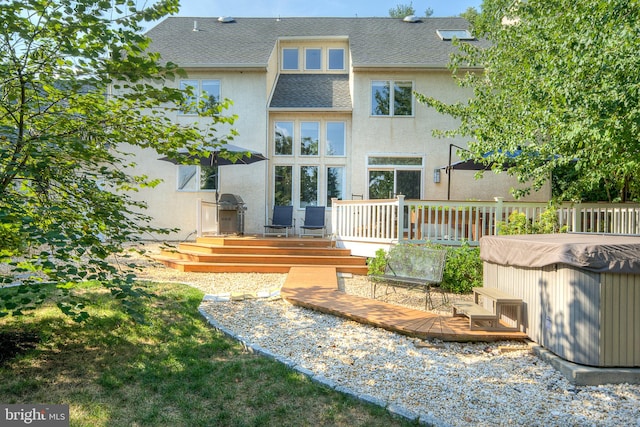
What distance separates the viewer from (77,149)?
10.9 ft

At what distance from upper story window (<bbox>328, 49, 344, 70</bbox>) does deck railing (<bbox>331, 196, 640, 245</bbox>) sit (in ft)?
25.4

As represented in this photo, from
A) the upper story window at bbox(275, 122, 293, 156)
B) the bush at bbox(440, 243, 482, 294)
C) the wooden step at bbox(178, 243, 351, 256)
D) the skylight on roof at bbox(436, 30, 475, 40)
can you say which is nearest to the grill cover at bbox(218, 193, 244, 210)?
the wooden step at bbox(178, 243, 351, 256)

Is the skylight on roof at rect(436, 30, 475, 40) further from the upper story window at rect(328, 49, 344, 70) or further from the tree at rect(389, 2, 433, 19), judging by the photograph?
the tree at rect(389, 2, 433, 19)

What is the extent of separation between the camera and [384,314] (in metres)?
5.44

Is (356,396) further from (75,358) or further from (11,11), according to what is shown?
(11,11)

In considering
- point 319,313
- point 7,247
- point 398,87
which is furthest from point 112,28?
point 398,87

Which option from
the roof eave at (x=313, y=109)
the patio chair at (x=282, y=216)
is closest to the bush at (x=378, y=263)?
the patio chair at (x=282, y=216)

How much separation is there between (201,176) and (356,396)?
10859mm

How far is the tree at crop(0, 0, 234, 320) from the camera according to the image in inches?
119

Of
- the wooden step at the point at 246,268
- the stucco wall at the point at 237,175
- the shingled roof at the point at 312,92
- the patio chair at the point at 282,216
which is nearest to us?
the wooden step at the point at 246,268

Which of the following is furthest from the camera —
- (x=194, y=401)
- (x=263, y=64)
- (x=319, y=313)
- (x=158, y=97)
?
(x=263, y=64)

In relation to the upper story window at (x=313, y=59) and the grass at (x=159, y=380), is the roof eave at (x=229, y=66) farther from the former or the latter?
the grass at (x=159, y=380)

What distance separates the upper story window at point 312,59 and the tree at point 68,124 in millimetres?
11952

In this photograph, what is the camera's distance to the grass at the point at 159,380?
3.07m
